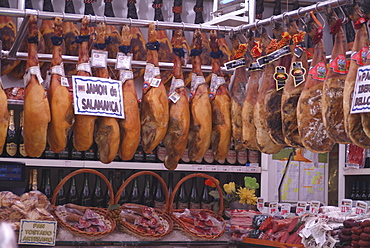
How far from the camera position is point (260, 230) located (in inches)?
141

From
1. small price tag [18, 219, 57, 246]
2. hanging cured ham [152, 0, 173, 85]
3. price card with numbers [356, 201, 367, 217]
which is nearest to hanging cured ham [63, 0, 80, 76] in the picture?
hanging cured ham [152, 0, 173, 85]

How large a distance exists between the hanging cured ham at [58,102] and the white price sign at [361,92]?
1.33 metres

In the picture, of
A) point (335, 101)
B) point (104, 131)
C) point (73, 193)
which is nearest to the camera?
point (335, 101)

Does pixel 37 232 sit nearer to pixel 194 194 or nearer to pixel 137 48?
pixel 137 48

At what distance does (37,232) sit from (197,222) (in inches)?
41.7

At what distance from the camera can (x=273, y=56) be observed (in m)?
2.56

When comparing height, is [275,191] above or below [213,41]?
below

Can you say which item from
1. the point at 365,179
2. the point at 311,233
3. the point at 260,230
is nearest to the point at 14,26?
the point at 260,230

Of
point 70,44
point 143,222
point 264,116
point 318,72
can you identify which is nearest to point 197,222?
point 143,222

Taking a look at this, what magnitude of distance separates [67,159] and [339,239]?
3029 millimetres

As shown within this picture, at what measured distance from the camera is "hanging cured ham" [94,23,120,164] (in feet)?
8.65

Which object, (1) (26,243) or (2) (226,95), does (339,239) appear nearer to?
(2) (226,95)

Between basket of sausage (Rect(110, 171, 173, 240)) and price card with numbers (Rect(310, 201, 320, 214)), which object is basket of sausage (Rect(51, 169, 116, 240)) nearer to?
basket of sausage (Rect(110, 171, 173, 240))

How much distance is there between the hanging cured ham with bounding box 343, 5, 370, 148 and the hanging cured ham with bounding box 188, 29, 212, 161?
90cm
